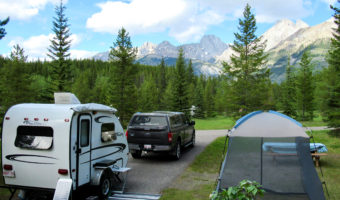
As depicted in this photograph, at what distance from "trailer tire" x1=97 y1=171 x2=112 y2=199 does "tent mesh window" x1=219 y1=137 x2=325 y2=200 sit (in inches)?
112

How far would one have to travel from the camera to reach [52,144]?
5.41 metres

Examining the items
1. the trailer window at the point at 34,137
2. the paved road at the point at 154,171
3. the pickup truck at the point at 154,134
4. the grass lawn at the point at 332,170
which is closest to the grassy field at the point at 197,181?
the paved road at the point at 154,171

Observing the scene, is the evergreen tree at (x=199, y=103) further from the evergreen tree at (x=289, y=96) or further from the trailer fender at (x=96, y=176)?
the trailer fender at (x=96, y=176)

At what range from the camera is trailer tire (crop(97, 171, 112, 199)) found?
6098mm

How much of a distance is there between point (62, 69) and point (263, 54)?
2817 centimetres

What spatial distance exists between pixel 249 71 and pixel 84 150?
20.7 metres

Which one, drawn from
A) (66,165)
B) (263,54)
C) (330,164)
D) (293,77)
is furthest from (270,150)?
(293,77)

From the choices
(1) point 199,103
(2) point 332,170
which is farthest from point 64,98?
(1) point 199,103

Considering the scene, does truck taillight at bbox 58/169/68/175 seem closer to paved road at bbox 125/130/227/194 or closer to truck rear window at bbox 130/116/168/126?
paved road at bbox 125/130/227/194

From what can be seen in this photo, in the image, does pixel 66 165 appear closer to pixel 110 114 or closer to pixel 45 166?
pixel 45 166

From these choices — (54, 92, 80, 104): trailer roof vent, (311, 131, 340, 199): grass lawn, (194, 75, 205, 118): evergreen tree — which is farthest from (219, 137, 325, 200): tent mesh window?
(194, 75, 205, 118): evergreen tree

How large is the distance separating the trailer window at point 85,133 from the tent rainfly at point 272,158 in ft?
11.2

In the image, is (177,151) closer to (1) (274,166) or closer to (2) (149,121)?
(2) (149,121)

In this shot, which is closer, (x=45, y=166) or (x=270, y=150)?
(x=45, y=166)
